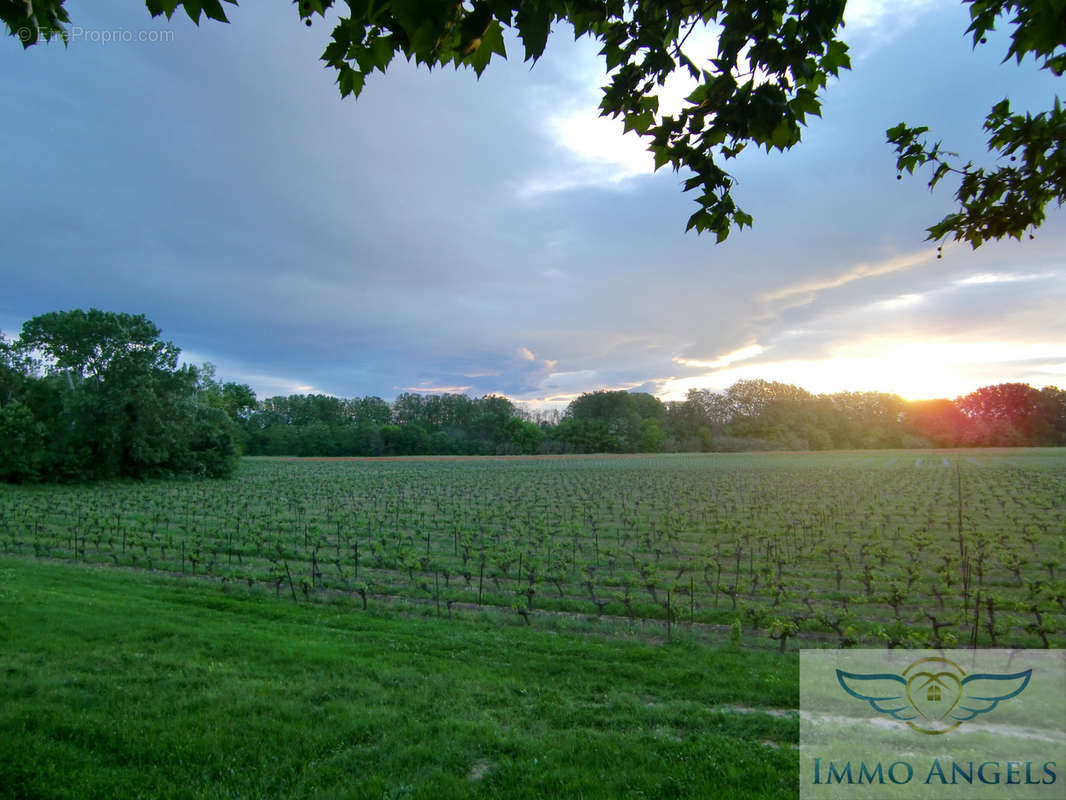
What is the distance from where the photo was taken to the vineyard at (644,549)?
33.1 ft

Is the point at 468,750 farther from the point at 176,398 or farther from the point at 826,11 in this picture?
the point at 176,398

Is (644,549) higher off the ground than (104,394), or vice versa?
(104,394)

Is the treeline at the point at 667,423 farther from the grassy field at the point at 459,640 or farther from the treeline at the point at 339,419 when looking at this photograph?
the grassy field at the point at 459,640

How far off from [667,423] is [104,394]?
9665 centimetres

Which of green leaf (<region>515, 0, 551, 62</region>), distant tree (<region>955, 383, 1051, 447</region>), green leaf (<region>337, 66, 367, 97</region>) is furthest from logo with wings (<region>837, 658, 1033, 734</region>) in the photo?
distant tree (<region>955, 383, 1051, 447</region>)

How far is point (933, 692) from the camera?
572cm

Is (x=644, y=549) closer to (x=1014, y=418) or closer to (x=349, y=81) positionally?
(x=349, y=81)

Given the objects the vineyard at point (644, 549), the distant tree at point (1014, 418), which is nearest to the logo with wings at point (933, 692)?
the vineyard at point (644, 549)

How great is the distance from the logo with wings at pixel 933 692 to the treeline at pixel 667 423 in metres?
82.4

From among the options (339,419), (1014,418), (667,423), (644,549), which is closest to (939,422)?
(1014,418)

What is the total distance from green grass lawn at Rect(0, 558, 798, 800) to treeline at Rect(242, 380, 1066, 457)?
279ft

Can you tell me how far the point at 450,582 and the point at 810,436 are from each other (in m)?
105

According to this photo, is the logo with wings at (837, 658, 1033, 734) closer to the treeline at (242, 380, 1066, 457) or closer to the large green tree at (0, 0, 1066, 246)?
the large green tree at (0, 0, 1066, 246)

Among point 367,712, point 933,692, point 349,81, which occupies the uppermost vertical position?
point 349,81
